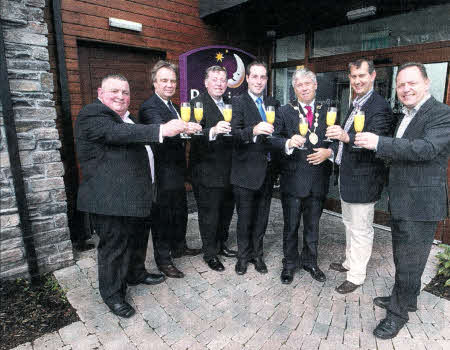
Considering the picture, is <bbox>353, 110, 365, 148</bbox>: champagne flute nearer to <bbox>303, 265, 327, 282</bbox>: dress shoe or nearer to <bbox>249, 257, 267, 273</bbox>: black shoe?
<bbox>303, 265, 327, 282</bbox>: dress shoe

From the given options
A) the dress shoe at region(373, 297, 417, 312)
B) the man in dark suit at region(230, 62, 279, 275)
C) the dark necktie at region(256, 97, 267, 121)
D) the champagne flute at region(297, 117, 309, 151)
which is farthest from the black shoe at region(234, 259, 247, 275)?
the dark necktie at region(256, 97, 267, 121)

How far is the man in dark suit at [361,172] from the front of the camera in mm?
2701

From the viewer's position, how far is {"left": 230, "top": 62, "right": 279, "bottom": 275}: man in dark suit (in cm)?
302

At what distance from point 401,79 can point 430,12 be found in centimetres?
272

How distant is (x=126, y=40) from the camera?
14.8ft

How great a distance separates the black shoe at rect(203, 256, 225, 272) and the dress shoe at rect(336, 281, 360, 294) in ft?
4.12

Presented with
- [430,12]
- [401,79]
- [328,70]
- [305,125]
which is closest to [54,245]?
[305,125]

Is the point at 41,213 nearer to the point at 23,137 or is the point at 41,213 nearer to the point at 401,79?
the point at 23,137

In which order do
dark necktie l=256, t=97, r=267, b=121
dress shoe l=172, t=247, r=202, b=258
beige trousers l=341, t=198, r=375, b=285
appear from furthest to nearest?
dress shoe l=172, t=247, r=202, b=258
dark necktie l=256, t=97, r=267, b=121
beige trousers l=341, t=198, r=375, b=285

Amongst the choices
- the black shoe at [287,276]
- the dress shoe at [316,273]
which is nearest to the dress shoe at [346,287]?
the dress shoe at [316,273]

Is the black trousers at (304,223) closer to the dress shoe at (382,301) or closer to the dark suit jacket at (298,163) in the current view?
the dark suit jacket at (298,163)

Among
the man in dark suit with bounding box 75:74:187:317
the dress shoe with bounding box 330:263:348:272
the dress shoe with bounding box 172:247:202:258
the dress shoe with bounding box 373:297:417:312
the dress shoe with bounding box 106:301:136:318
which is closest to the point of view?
the man in dark suit with bounding box 75:74:187:317

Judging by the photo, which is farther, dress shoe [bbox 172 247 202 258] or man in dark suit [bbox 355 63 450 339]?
dress shoe [bbox 172 247 202 258]

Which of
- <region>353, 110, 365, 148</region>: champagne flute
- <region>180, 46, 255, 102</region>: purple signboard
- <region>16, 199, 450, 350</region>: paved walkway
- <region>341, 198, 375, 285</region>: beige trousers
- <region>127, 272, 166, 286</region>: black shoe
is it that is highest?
<region>180, 46, 255, 102</region>: purple signboard
